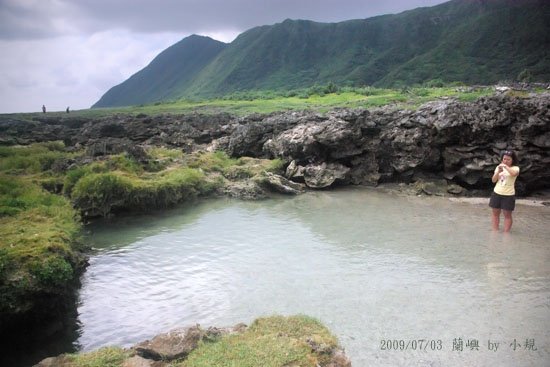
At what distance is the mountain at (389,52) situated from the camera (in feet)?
201

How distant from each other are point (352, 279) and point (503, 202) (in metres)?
6.54

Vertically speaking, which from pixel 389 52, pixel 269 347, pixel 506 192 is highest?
pixel 389 52

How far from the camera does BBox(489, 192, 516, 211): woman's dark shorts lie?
42.1 feet

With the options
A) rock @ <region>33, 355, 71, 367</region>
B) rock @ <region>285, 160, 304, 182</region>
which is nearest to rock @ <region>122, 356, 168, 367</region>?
rock @ <region>33, 355, 71, 367</region>

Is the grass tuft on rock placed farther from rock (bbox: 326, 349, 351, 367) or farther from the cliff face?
the cliff face

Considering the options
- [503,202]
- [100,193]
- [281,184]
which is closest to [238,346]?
[503,202]

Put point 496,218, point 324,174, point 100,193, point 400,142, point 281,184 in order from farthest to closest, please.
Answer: point 324,174 → point 400,142 → point 281,184 → point 100,193 → point 496,218

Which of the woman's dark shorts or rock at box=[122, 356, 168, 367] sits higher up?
the woman's dark shorts

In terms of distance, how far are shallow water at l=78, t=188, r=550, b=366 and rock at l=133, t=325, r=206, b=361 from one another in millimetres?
1843

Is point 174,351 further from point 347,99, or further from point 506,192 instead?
point 347,99

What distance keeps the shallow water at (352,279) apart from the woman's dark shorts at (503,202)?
2.78ft

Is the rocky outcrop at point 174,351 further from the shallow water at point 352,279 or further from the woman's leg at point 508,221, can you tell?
the woman's leg at point 508,221

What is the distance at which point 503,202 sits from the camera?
13.0m

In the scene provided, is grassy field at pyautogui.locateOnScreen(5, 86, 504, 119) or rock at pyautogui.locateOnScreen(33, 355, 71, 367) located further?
grassy field at pyautogui.locateOnScreen(5, 86, 504, 119)
